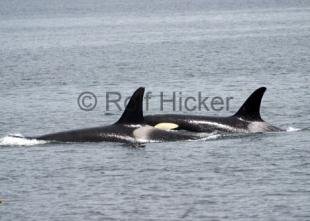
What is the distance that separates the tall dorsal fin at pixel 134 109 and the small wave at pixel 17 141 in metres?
2.56

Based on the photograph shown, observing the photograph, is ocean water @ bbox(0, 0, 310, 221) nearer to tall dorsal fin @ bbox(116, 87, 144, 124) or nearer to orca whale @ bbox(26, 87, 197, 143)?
orca whale @ bbox(26, 87, 197, 143)

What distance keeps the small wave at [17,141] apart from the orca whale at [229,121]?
11.4ft

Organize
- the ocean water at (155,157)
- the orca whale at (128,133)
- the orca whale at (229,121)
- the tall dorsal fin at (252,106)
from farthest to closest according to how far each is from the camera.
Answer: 1. the orca whale at (229,121)
2. the tall dorsal fin at (252,106)
3. the orca whale at (128,133)
4. the ocean water at (155,157)

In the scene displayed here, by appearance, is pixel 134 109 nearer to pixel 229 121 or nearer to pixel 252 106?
pixel 229 121

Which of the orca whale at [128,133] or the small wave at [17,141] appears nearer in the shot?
the orca whale at [128,133]

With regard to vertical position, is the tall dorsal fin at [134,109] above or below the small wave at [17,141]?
above

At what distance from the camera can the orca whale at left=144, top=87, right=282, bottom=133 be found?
95.6 feet

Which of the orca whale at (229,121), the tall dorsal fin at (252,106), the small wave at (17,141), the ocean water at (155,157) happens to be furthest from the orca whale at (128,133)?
the tall dorsal fin at (252,106)

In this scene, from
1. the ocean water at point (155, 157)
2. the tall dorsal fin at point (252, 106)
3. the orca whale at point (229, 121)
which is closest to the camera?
the ocean water at point (155, 157)

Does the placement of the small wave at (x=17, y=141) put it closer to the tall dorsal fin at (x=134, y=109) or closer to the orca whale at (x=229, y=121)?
the tall dorsal fin at (x=134, y=109)


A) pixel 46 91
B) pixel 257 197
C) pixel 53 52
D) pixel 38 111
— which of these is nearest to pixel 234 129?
pixel 257 197

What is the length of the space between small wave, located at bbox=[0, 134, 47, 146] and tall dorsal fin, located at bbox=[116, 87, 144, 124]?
256cm

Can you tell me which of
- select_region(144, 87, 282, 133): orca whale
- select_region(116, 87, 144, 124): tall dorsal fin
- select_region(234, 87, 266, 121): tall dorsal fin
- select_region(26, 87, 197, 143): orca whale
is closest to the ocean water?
select_region(26, 87, 197, 143): orca whale

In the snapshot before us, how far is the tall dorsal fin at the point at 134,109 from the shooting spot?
27.1m
